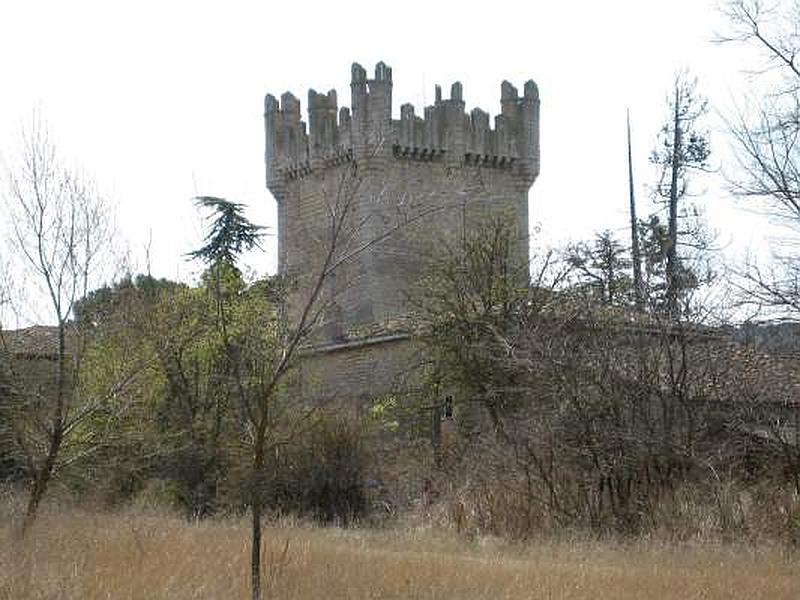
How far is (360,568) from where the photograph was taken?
1320cm

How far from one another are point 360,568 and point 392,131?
31681 mm

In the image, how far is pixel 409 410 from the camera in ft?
96.2

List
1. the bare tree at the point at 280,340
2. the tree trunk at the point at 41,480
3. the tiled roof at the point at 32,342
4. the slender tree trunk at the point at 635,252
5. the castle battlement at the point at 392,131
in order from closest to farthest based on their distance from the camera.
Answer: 1. the bare tree at the point at 280,340
2. the tree trunk at the point at 41,480
3. the tiled roof at the point at 32,342
4. the slender tree trunk at the point at 635,252
5. the castle battlement at the point at 392,131

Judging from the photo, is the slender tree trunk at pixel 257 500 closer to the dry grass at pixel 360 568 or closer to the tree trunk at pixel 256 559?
the tree trunk at pixel 256 559

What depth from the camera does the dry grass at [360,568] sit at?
11570 millimetres

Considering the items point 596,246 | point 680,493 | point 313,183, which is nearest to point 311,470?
point 680,493

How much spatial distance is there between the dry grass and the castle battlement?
2824 cm

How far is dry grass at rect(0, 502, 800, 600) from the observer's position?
38.0ft

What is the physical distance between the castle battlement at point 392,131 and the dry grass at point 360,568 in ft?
92.7

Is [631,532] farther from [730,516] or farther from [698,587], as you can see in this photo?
[698,587]

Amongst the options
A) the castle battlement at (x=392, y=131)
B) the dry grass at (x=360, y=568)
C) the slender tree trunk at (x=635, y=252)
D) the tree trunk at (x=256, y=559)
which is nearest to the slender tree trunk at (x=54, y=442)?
the dry grass at (x=360, y=568)

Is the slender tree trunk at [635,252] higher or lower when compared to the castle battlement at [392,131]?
lower

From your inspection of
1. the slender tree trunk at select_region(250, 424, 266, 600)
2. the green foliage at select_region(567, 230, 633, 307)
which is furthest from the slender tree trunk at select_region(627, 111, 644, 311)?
the slender tree trunk at select_region(250, 424, 266, 600)

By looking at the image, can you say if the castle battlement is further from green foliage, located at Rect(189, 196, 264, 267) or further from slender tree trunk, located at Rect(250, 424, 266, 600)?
slender tree trunk, located at Rect(250, 424, 266, 600)
